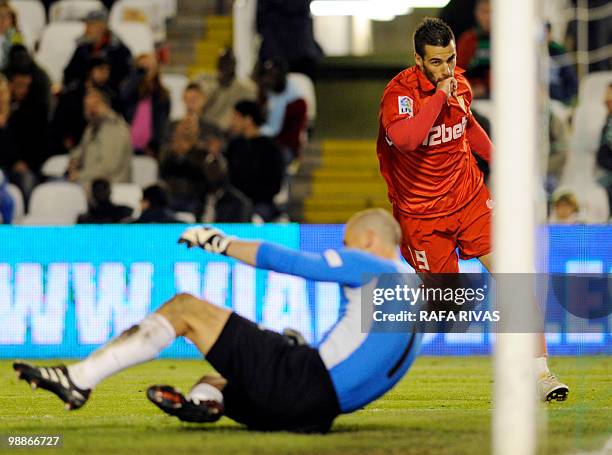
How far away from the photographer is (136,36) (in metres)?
14.2

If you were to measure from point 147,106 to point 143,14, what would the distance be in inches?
96.0

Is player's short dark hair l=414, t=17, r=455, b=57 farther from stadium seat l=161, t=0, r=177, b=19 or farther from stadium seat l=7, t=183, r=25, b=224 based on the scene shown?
stadium seat l=161, t=0, r=177, b=19

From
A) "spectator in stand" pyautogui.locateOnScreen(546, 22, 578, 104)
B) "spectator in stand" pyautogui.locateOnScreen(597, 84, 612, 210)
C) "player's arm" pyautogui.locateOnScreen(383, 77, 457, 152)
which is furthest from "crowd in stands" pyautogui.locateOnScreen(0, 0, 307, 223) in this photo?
"player's arm" pyautogui.locateOnScreen(383, 77, 457, 152)

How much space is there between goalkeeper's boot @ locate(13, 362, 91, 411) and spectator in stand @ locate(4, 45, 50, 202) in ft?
22.8

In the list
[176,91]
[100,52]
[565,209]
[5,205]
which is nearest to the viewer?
[565,209]

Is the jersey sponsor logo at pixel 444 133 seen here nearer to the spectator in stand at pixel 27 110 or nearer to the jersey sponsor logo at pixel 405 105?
the jersey sponsor logo at pixel 405 105

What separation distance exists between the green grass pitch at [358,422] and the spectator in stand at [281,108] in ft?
12.8

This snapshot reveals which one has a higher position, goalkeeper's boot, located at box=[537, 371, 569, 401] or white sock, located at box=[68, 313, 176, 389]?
white sock, located at box=[68, 313, 176, 389]

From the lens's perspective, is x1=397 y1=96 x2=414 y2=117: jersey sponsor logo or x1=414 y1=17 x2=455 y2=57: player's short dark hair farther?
x1=397 y1=96 x2=414 y2=117: jersey sponsor logo

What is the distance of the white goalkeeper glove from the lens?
18.6ft

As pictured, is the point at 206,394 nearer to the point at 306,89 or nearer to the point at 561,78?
the point at 561,78

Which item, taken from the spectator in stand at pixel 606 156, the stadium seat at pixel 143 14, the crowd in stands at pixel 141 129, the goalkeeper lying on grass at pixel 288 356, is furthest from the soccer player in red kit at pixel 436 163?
the stadium seat at pixel 143 14

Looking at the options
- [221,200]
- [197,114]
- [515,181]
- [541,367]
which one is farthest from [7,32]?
[515,181]

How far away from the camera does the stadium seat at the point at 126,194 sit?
11864mm
